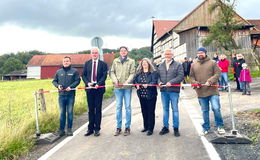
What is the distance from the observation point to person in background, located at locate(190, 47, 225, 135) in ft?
19.2

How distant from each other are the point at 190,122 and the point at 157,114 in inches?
67.2

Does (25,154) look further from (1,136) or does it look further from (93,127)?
(93,127)

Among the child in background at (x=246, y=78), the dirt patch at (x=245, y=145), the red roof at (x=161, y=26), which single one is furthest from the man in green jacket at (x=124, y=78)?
the red roof at (x=161, y=26)

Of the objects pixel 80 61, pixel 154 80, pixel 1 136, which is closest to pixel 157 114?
pixel 154 80

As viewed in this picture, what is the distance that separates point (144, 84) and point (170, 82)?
2.04 feet

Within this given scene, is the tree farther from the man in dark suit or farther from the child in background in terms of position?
the man in dark suit

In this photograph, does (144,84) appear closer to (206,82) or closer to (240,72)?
(206,82)

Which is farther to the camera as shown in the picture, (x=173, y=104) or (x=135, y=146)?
(x=173, y=104)

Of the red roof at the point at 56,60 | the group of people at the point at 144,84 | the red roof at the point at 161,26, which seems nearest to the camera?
the group of people at the point at 144,84

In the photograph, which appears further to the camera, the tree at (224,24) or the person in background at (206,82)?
the tree at (224,24)

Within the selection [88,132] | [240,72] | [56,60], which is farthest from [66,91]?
[56,60]

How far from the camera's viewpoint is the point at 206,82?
19.3ft

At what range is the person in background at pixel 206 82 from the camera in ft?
19.2

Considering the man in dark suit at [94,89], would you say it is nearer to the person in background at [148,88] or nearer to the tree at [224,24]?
the person in background at [148,88]
